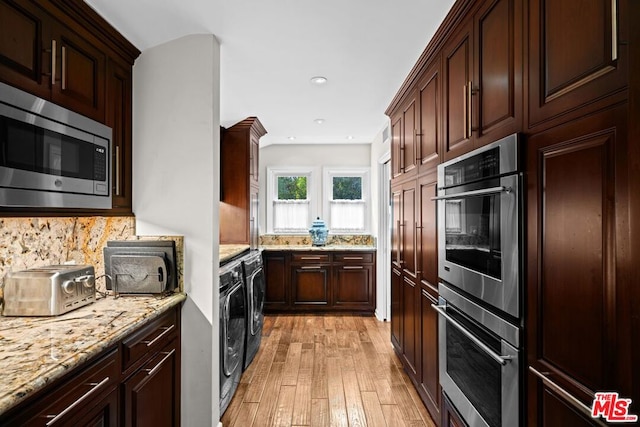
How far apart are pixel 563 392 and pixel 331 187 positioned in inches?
188

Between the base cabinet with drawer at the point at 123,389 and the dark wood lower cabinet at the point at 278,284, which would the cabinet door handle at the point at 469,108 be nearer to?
the base cabinet with drawer at the point at 123,389

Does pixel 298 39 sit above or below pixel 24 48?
above

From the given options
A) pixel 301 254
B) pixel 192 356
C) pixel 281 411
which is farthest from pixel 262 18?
pixel 301 254

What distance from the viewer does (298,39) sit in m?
2.24

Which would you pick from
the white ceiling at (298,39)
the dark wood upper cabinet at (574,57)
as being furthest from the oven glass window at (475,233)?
the white ceiling at (298,39)

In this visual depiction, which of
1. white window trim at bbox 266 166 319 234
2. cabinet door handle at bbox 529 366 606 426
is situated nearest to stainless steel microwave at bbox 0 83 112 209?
cabinet door handle at bbox 529 366 606 426

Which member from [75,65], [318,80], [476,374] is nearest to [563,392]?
[476,374]

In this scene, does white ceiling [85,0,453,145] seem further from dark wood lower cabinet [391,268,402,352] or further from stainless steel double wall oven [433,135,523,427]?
dark wood lower cabinet [391,268,402,352]

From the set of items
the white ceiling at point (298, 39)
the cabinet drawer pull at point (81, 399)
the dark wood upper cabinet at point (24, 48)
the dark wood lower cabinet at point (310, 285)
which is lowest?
the dark wood lower cabinet at point (310, 285)

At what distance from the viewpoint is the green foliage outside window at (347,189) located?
572 centimetres

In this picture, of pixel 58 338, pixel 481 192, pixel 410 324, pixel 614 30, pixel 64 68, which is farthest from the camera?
pixel 410 324

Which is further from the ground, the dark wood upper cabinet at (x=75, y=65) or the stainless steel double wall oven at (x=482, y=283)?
the dark wood upper cabinet at (x=75, y=65)

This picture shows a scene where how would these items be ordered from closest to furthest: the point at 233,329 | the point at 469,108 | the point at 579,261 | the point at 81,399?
the point at 579,261
the point at 81,399
the point at 469,108
the point at 233,329

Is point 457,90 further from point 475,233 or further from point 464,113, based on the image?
point 475,233
